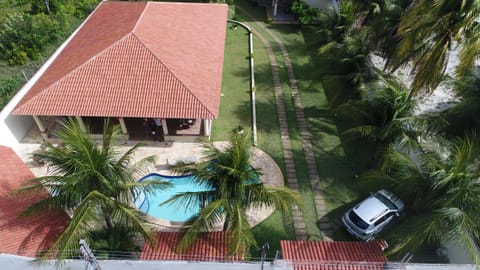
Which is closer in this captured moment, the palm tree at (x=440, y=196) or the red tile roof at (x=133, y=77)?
the palm tree at (x=440, y=196)

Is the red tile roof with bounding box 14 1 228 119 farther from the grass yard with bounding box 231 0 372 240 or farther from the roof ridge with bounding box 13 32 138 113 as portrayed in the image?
the grass yard with bounding box 231 0 372 240

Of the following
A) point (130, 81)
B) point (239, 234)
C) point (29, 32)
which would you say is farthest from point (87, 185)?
point (29, 32)

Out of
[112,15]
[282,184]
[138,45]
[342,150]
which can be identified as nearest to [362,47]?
[342,150]

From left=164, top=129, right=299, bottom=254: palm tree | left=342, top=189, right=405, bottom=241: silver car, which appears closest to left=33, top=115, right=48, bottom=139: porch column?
left=164, top=129, right=299, bottom=254: palm tree

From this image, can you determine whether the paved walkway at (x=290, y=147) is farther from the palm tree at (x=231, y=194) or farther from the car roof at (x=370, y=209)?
the palm tree at (x=231, y=194)

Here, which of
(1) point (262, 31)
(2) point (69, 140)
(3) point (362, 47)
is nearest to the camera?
(2) point (69, 140)

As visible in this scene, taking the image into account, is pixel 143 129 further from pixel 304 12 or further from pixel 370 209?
pixel 304 12

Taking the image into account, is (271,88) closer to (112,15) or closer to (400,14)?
(400,14)

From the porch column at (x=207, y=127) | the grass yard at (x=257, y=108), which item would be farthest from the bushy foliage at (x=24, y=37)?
the grass yard at (x=257, y=108)
